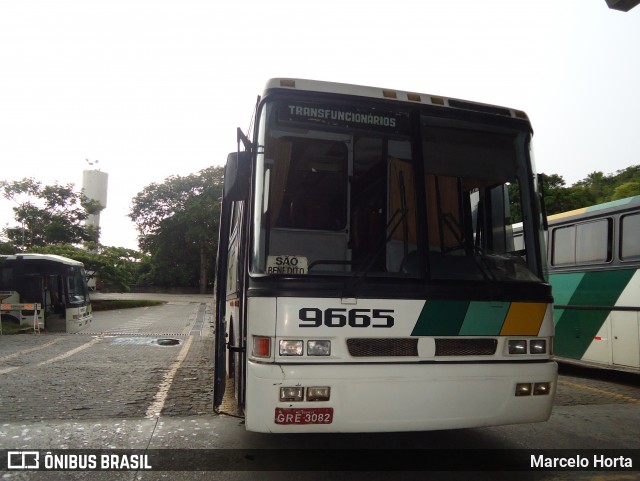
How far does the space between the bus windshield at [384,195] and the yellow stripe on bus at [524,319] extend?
0.23 m

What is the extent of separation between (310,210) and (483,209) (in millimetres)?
1610

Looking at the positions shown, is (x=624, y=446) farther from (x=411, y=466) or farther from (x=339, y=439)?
(x=339, y=439)

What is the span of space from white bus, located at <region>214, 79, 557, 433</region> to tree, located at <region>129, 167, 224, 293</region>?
3930 cm

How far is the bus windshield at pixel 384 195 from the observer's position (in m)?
3.98

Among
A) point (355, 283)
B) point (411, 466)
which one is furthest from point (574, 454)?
point (355, 283)

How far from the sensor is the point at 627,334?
8398mm

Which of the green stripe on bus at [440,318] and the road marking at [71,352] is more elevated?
the green stripe on bus at [440,318]

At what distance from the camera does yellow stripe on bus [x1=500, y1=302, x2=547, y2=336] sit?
409 cm

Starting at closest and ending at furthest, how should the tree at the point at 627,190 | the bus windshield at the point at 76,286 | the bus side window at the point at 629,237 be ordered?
the bus side window at the point at 629,237 < the bus windshield at the point at 76,286 < the tree at the point at 627,190

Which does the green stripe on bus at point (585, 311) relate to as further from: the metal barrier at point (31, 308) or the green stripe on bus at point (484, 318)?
the metal barrier at point (31, 308)

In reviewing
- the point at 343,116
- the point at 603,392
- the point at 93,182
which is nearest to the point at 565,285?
the point at 603,392

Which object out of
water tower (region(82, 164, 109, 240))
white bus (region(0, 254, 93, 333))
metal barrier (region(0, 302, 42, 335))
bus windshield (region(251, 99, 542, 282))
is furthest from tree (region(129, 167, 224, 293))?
bus windshield (region(251, 99, 542, 282))

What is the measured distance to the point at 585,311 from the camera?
927cm

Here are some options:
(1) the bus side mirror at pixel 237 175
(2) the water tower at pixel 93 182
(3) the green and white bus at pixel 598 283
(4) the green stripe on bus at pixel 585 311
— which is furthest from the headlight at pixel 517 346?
(2) the water tower at pixel 93 182
